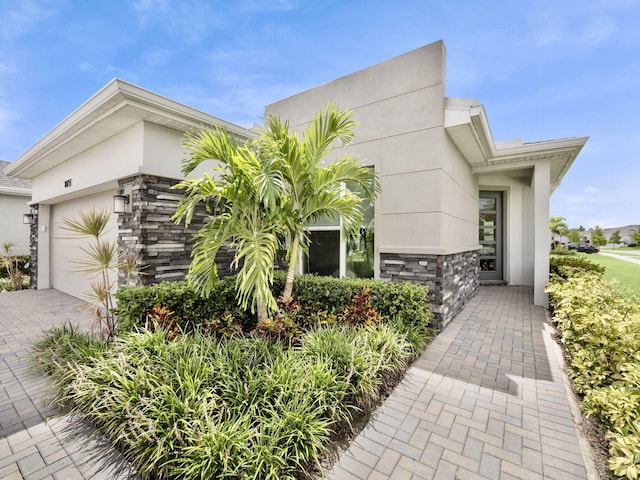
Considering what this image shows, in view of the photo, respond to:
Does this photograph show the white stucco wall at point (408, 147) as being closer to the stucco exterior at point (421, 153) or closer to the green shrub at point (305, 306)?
the stucco exterior at point (421, 153)

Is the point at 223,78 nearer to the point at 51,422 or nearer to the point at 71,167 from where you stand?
the point at 71,167

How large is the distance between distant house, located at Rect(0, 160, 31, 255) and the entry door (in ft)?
56.7

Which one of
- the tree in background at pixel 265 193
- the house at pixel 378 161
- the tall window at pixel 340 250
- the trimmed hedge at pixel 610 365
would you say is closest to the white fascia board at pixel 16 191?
the house at pixel 378 161

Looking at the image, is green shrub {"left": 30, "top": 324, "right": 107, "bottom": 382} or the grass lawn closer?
green shrub {"left": 30, "top": 324, "right": 107, "bottom": 382}

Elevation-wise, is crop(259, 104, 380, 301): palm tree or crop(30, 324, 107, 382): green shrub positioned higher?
crop(259, 104, 380, 301): palm tree

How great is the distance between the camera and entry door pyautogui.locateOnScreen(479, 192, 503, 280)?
384 inches

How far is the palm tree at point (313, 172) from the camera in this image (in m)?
4.04

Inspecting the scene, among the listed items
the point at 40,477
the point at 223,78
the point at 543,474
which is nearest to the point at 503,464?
the point at 543,474

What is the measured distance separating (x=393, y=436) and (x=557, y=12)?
24.5ft

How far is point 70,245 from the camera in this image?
28.1 feet

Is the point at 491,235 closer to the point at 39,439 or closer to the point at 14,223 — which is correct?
the point at 39,439

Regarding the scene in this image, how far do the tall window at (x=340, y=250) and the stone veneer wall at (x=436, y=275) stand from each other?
45 cm

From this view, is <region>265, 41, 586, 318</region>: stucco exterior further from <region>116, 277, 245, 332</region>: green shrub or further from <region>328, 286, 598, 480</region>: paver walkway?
<region>116, 277, 245, 332</region>: green shrub

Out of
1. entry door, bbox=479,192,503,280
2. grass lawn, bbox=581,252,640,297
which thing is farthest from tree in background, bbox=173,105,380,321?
entry door, bbox=479,192,503,280
